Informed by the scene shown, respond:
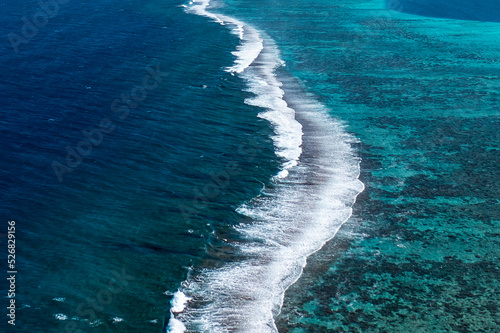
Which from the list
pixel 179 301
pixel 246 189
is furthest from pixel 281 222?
pixel 179 301

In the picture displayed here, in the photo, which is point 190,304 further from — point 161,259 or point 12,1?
point 12,1

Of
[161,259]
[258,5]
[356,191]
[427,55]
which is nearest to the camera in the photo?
[161,259]

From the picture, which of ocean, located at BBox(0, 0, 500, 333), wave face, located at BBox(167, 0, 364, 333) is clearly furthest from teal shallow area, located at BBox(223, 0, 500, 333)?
wave face, located at BBox(167, 0, 364, 333)

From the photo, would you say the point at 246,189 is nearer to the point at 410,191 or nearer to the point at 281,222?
the point at 281,222

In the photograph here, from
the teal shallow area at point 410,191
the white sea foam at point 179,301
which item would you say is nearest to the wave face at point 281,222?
the white sea foam at point 179,301

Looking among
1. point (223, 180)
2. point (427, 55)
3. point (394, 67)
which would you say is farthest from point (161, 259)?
point (427, 55)
